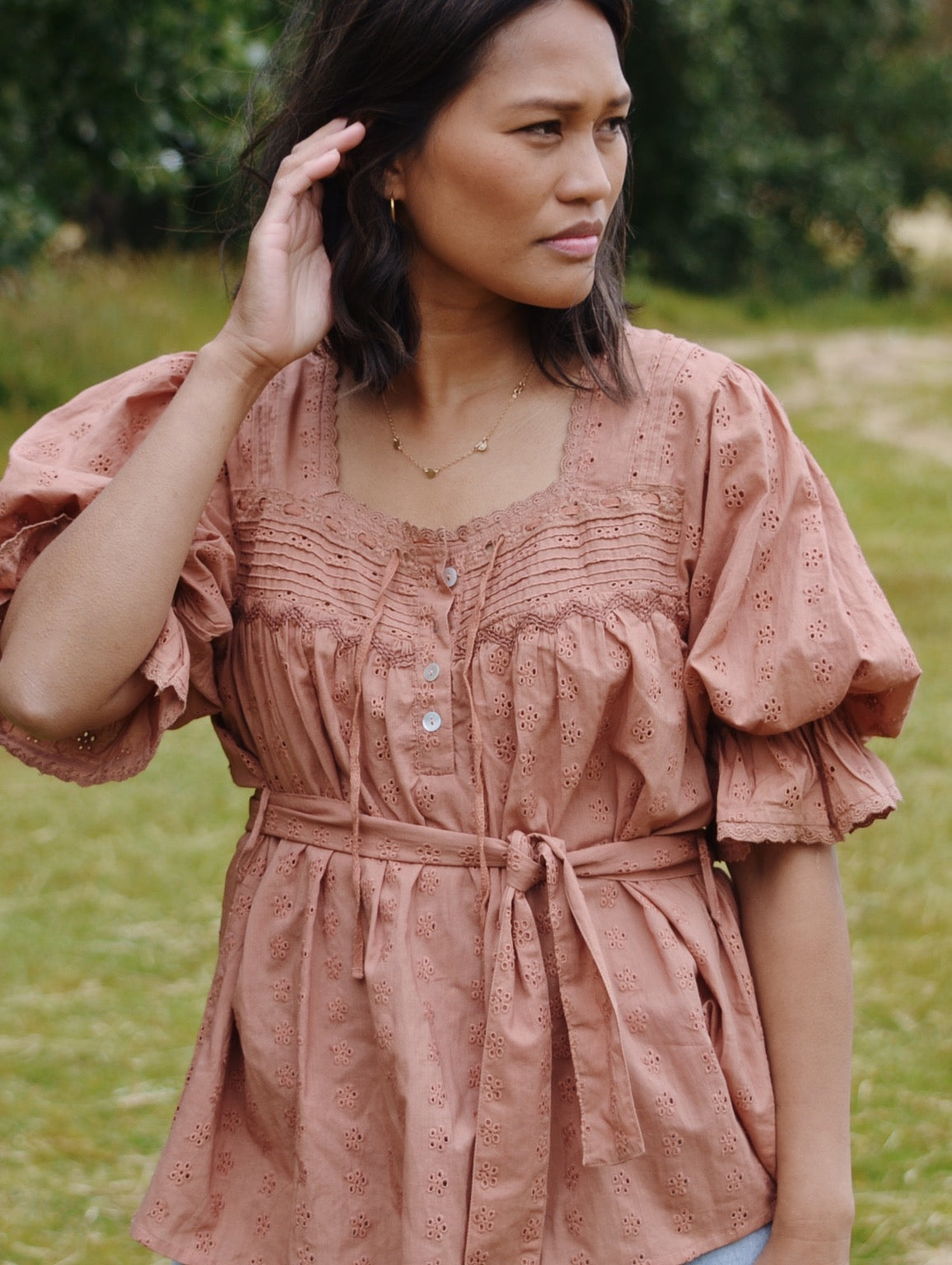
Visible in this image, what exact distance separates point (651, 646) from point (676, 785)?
0.15m

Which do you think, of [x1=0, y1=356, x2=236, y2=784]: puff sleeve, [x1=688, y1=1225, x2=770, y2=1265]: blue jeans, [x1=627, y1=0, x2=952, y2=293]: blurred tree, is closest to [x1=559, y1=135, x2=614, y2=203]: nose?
[x1=0, y1=356, x2=236, y2=784]: puff sleeve

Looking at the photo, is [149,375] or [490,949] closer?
[490,949]

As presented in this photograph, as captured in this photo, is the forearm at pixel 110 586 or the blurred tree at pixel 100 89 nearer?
the forearm at pixel 110 586

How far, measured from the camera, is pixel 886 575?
7520 millimetres

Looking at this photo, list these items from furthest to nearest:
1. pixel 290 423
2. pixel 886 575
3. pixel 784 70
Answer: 1. pixel 784 70
2. pixel 886 575
3. pixel 290 423

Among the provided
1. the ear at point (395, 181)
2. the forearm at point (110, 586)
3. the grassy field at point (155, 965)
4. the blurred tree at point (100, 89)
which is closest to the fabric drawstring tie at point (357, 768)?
the forearm at point (110, 586)

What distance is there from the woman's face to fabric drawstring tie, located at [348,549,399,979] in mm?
365

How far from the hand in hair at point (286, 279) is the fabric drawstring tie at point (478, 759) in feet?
1.15

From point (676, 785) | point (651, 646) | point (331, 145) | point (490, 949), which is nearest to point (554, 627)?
point (651, 646)

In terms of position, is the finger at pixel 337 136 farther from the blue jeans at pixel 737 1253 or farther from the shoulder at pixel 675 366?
the blue jeans at pixel 737 1253

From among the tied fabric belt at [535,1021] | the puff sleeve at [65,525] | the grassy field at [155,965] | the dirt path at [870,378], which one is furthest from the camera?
the dirt path at [870,378]

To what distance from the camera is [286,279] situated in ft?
5.97

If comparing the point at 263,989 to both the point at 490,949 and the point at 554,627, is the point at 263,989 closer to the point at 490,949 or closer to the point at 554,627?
the point at 490,949

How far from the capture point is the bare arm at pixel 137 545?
1.70m
